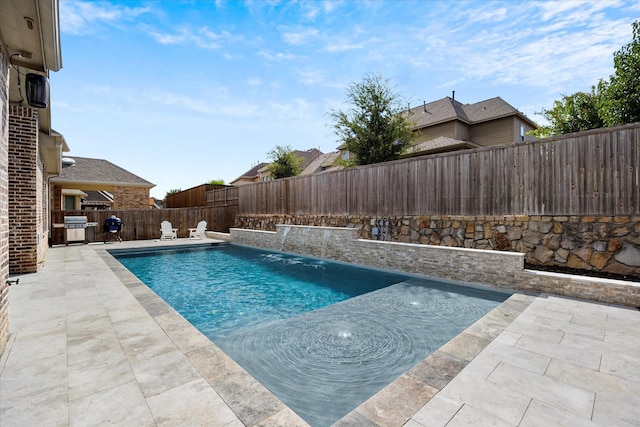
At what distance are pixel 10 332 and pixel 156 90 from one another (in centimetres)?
972

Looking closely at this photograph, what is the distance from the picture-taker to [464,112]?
16953mm

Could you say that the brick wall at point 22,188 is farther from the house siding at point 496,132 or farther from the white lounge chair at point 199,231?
the house siding at point 496,132

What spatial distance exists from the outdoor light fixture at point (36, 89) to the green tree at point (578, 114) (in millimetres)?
13966

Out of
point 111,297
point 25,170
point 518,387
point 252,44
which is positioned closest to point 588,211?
point 518,387

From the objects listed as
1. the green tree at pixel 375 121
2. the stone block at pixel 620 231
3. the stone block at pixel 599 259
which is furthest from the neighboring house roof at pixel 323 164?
the stone block at pixel 620 231

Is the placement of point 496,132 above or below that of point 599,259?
above

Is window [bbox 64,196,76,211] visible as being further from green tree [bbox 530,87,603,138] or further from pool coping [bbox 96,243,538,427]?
green tree [bbox 530,87,603,138]

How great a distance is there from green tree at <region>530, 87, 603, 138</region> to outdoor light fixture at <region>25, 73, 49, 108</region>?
14.0 m

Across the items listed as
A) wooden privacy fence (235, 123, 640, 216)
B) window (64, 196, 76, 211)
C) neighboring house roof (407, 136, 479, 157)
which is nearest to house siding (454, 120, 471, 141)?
neighboring house roof (407, 136, 479, 157)

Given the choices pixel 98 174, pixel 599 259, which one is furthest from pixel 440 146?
pixel 98 174

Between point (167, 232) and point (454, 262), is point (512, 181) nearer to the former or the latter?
point (454, 262)

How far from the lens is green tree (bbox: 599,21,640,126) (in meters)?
6.93

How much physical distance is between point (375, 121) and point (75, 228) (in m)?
12.9

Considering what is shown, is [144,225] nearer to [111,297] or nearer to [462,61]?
[111,297]
